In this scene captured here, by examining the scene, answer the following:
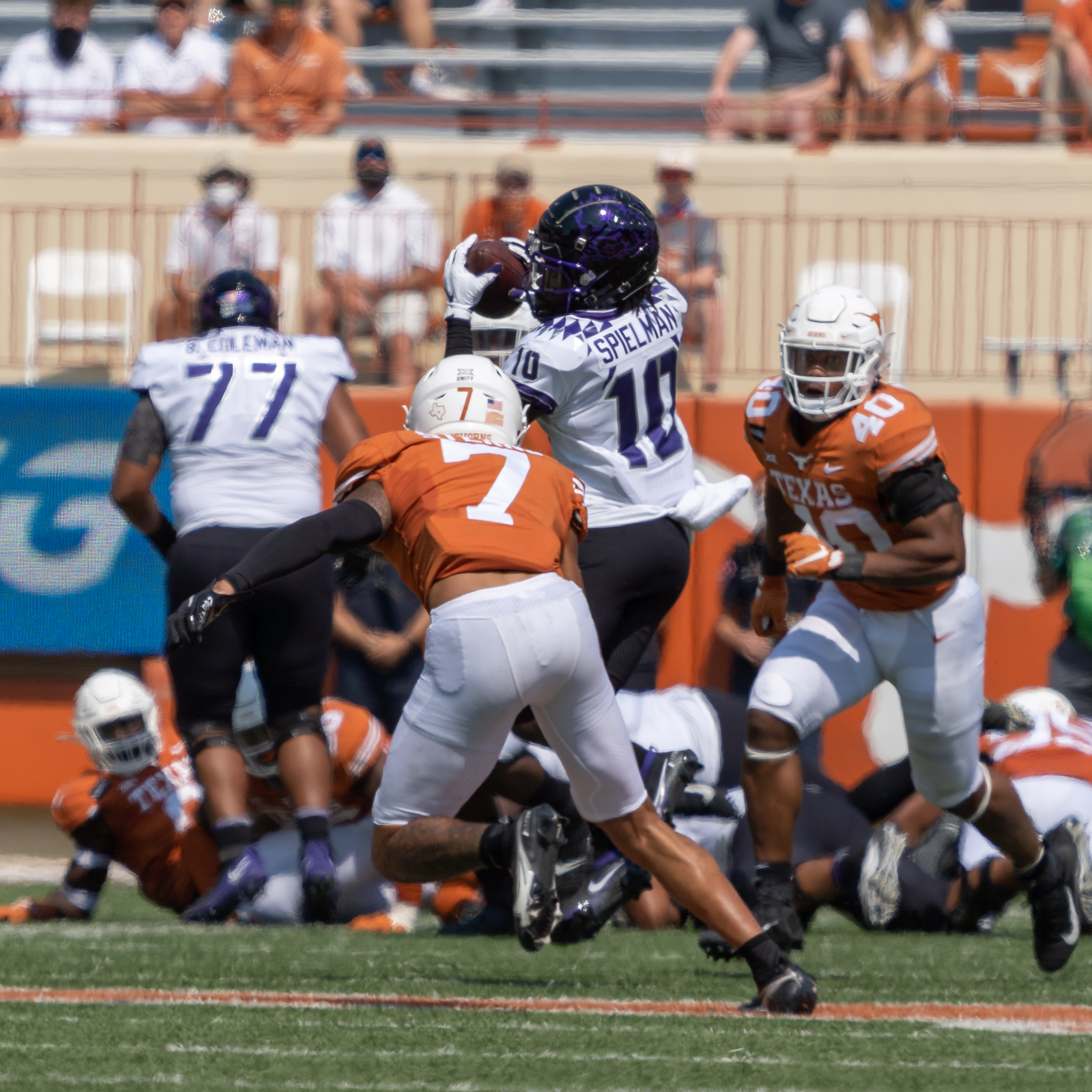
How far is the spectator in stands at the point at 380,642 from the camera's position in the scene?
8711 millimetres

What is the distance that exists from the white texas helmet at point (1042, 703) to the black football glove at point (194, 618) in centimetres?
387

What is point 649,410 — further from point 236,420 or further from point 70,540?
point 70,540

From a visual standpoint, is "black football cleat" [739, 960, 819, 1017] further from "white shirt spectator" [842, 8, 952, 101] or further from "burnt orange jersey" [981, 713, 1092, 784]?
"white shirt spectator" [842, 8, 952, 101]

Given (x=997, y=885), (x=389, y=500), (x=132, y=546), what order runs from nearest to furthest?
1. (x=389, y=500)
2. (x=997, y=885)
3. (x=132, y=546)

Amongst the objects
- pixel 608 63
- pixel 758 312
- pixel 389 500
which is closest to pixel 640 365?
pixel 389 500

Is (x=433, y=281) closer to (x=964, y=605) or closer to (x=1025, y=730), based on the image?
(x=1025, y=730)

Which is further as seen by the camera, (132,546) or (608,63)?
(608,63)

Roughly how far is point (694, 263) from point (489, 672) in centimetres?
611

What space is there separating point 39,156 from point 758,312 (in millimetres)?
4541

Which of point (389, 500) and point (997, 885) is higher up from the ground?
point (389, 500)

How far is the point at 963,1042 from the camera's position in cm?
409

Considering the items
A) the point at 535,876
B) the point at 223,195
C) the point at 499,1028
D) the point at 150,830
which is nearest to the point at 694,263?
the point at 223,195

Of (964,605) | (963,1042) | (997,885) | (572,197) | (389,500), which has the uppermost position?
(572,197)

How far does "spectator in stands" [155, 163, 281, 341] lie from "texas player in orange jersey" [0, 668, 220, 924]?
3467 millimetres
